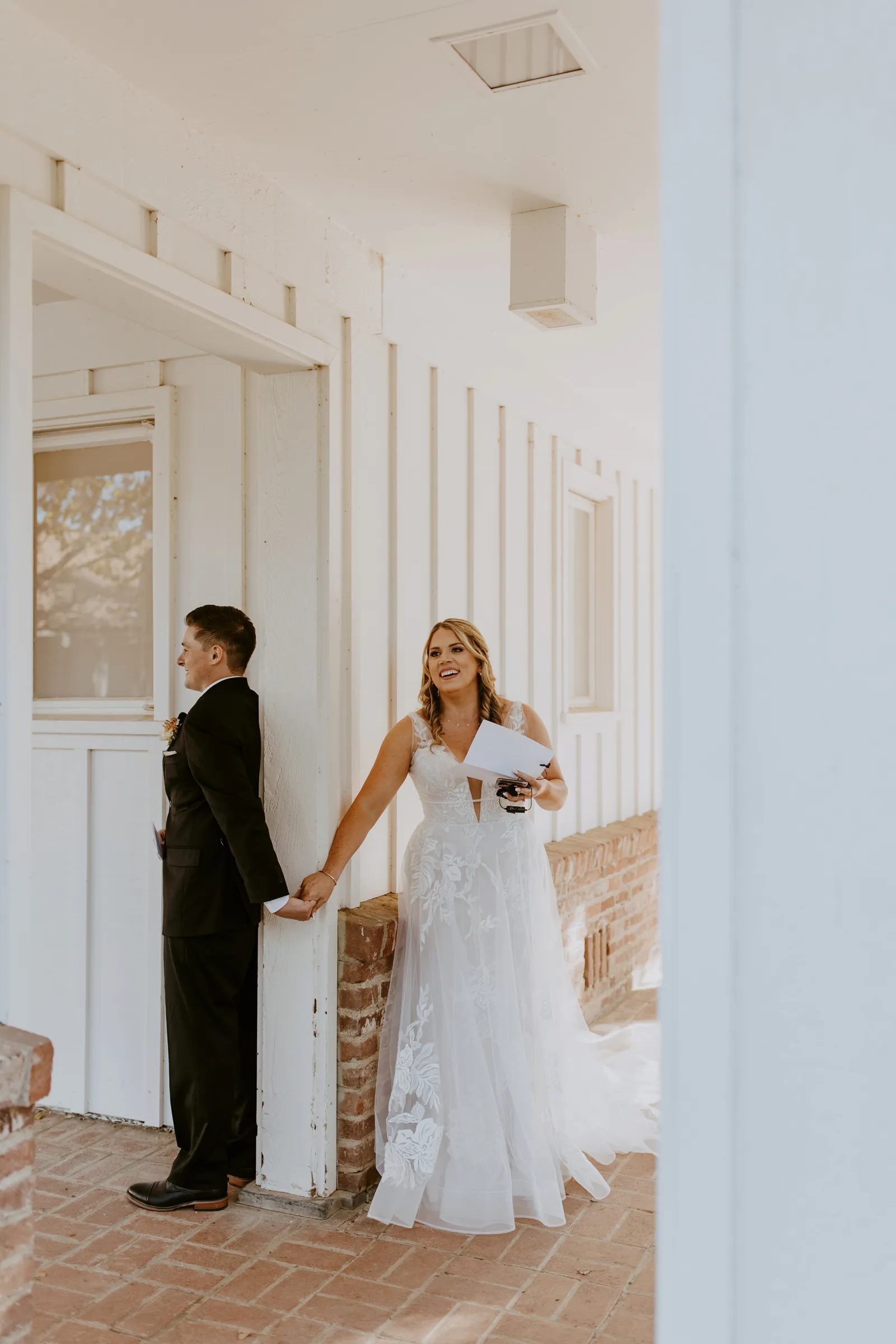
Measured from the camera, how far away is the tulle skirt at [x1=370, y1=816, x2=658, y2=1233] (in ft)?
12.3

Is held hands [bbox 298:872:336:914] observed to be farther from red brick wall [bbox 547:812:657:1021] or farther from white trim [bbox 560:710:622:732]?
white trim [bbox 560:710:622:732]

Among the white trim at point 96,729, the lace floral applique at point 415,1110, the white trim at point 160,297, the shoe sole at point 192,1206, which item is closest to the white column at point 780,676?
the white trim at point 160,297

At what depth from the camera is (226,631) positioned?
3885 mm

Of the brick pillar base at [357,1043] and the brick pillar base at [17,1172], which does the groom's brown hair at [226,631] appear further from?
the brick pillar base at [17,1172]

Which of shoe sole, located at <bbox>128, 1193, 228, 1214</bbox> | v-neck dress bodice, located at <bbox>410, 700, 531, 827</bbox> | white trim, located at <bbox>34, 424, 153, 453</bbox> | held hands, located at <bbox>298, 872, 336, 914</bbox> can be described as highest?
white trim, located at <bbox>34, 424, 153, 453</bbox>

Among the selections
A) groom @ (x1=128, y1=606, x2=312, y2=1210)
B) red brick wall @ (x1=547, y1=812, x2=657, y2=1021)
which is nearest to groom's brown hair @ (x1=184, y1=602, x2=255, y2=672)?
groom @ (x1=128, y1=606, x2=312, y2=1210)

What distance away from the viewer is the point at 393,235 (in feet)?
13.5

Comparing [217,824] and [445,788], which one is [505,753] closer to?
[445,788]

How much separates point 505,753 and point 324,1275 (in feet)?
5.60

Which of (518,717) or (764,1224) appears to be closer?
(764,1224)

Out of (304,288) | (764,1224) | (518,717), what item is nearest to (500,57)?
(304,288)

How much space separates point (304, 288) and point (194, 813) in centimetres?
181

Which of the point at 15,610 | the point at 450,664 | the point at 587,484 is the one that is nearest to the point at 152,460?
the point at 450,664

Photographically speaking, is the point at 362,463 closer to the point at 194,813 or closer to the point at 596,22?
the point at 194,813
